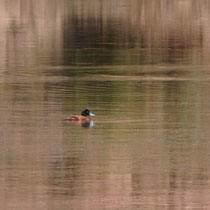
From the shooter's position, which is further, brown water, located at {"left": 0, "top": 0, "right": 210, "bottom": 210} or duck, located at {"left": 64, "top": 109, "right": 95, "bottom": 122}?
duck, located at {"left": 64, "top": 109, "right": 95, "bottom": 122}

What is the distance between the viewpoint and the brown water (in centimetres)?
A: 1413

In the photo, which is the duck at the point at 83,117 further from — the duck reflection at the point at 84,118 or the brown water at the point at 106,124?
the brown water at the point at 106,124

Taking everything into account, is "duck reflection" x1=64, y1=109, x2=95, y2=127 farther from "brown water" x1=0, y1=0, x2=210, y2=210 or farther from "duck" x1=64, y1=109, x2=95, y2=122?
"brown water" x1=0, y1=0, x2=210, y2=210

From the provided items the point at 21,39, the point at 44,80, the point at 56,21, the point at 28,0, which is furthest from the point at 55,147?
the point at 28,0

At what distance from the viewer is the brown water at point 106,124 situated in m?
14.1

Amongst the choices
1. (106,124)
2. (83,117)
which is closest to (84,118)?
(83,117)

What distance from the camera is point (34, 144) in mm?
17266

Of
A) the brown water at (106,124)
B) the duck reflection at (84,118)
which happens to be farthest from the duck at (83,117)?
the brown water at (106,124)

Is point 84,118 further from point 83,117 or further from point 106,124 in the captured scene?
point 106,124

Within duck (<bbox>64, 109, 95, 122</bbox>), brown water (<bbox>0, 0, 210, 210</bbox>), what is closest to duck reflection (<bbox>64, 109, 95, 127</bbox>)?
duck (<bbox>64, 109, 95, 122</bbox>)

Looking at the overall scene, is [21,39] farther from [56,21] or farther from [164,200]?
[164,200]

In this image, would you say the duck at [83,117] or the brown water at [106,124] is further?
the duck at [83,117]

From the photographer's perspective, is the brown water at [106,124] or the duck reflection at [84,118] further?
the duck reflection at [84,118]

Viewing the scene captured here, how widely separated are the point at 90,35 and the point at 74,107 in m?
23.8
